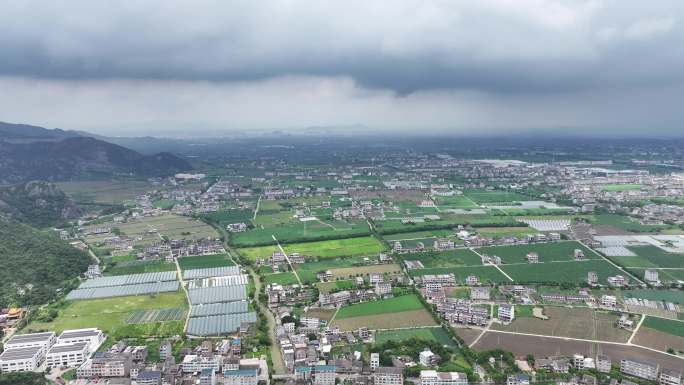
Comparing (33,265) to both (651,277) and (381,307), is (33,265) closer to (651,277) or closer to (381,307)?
(381,307)

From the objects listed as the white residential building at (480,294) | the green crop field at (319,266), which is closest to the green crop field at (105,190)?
the green crop field at (319,266)

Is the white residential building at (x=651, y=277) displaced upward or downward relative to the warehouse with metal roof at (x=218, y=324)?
upward

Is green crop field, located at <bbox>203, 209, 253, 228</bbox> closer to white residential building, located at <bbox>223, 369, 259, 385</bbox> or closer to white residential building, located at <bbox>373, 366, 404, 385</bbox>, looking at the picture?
white residential building, located at <bbox>223, 369, 259, 385</bbox>

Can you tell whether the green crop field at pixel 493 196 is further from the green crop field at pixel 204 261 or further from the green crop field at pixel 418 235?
the green crop field at pixel 204 261

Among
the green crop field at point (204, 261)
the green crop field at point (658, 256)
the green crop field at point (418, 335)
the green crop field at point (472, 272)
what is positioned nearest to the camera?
the green crop field at point (418, 335)

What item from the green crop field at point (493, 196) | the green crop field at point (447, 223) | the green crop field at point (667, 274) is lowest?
the green crop field at point (667, 274)

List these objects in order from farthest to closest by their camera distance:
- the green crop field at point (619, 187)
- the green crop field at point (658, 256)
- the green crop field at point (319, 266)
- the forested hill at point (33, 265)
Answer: the green crop field at point (619, 187) < the green crop field at point (658, 256) < the green crop field at point (319, 266) < the forested hill at point (33, 265)

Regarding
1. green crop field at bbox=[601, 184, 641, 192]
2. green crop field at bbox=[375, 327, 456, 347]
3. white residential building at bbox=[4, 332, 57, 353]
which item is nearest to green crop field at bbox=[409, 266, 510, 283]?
green crop field at bbox=[375, 327, 456, 347]

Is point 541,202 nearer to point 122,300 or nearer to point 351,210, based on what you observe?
point 351,210
